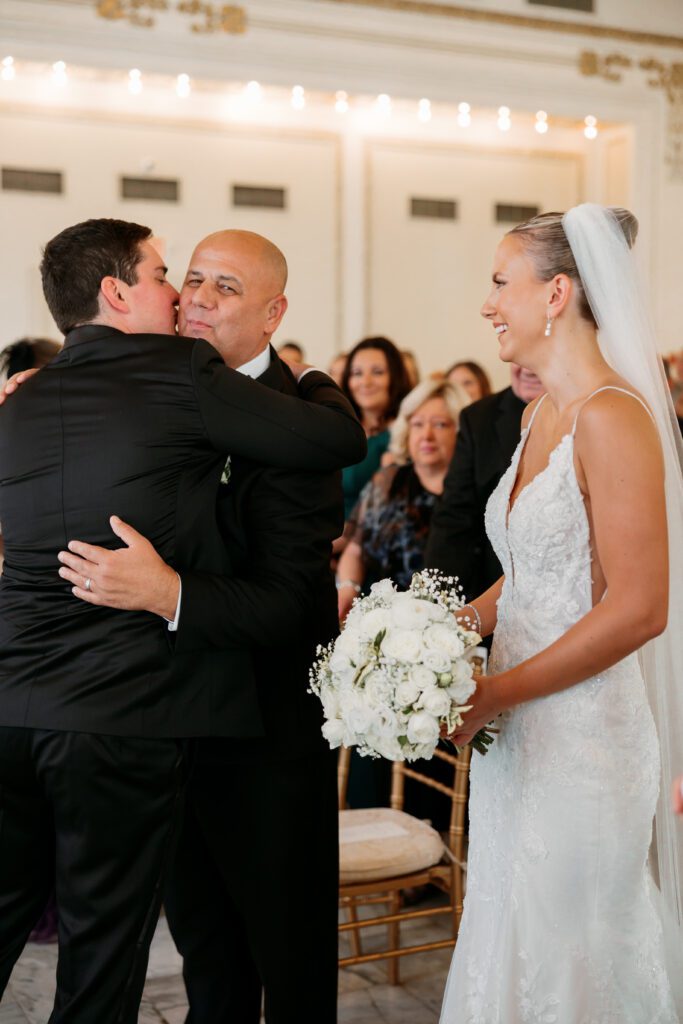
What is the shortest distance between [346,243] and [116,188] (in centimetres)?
226

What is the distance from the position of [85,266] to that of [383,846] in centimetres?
201

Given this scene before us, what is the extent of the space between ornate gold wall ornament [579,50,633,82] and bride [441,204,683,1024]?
9.04 m

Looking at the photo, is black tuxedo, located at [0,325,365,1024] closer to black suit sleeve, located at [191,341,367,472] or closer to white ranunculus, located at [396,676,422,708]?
black suit sleeve, located at [191,341,367,472]

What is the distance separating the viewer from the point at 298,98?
1030 cm

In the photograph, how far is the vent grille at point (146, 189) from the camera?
35.1 ft

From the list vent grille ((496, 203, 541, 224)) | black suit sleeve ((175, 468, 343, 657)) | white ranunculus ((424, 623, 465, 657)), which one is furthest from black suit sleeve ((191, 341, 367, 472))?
vent grille ((496, 203, 541, 224))

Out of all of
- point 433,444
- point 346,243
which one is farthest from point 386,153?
point 433,444

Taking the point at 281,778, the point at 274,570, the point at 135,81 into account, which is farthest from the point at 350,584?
the point at 135,81

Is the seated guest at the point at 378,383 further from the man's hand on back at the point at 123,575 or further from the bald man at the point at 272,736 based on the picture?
the man's hand on back at the point at 123,575

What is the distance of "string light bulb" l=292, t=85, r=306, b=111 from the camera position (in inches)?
382

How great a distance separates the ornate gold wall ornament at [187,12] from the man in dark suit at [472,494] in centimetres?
631

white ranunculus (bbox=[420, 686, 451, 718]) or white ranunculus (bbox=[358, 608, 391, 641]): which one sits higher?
white ranunculus (bbox=[358, 608, 391, 641])

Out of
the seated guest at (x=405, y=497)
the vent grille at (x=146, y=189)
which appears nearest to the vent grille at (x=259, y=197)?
the vent grille at (x=146, y=189)

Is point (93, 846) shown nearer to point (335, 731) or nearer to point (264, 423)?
point (335, 731)
